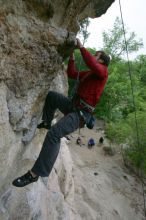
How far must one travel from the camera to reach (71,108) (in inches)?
243

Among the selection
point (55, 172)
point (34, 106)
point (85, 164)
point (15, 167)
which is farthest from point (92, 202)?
point (34, 106)

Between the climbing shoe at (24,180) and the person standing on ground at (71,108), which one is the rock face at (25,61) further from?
the climbing shoe at (24,180)

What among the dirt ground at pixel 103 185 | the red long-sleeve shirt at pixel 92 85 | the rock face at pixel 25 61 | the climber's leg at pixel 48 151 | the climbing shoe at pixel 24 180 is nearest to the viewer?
the rock face at pixel 25 61

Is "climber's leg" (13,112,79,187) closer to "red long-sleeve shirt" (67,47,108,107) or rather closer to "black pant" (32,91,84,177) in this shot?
"black pant" (32,91,84,177)

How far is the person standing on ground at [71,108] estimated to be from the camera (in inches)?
216

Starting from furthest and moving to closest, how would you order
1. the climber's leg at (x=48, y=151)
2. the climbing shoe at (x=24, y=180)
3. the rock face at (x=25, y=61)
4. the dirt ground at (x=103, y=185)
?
the dirt ground at (x=103, y=185), the climber's leg at (x=48, y=151), the climbing shoe at (x=24, y=180), the rock face at (x=25, y=61)

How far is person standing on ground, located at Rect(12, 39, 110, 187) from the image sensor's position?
18.0ft

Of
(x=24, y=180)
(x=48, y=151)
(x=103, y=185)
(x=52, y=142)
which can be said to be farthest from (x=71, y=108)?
(x=103, y=185)

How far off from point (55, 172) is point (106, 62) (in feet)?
20.2

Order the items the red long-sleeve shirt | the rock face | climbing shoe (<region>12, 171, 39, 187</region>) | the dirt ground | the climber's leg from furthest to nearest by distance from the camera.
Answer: the dirt ground → the red long-sleeve shirt → the climber's leg → climbing shoe (<region>12, 171, 39, 187</region>) → the rock face

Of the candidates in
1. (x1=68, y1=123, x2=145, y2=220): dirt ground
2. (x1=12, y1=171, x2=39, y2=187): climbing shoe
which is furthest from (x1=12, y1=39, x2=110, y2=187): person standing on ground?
(x1=68, y1=123, x2=145, y2=220): dirt ground

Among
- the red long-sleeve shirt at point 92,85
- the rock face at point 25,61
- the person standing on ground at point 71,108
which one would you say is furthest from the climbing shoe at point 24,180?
the red long-sleeve shirt at point 92,85

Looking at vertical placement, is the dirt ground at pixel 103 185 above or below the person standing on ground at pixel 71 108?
below

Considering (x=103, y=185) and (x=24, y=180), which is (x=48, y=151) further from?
(x=103, y=185)
